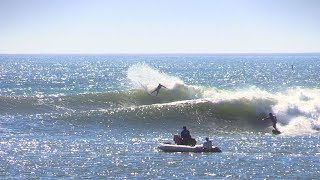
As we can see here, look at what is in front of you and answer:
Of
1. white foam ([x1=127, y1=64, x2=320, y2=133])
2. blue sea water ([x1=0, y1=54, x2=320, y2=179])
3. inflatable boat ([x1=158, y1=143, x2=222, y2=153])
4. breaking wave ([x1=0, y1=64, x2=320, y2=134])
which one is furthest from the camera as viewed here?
breaking wave ([x1=0, y1=64, x2=320, y2=134])

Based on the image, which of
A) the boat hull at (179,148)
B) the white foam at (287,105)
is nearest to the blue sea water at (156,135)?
the white foam at (287,105)

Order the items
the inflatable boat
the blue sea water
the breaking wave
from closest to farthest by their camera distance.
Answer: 1. the blue sea water
2. the inflatable boat
3. the breaking wave

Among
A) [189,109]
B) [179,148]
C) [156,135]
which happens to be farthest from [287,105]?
[179,148]

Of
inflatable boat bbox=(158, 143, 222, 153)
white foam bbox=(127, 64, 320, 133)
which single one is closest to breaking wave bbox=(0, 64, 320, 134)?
white foam bbox=(127, 64, 320, 133)

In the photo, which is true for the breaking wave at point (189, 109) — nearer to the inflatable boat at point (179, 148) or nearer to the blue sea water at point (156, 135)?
the blue sea water at point (156, 135)

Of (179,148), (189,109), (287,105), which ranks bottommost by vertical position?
(179,148)

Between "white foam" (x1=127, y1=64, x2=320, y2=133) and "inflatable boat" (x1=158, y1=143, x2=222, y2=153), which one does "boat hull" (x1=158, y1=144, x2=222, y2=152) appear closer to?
"inflatable boat" (x1=158, y1=143, x2=222, y2=153)

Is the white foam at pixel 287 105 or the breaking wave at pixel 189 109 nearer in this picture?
the white foam at pixel 287 105

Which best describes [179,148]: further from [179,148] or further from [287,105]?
[287,105]

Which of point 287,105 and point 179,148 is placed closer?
point 179,148

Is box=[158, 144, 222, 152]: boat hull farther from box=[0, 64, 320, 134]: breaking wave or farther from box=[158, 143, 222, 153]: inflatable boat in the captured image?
box=[0, 64, 320, 134]: breaking wave

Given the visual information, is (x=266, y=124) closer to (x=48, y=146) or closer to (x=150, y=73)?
(x=48, y=146)

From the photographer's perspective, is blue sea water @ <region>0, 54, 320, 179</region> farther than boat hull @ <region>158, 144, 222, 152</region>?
No

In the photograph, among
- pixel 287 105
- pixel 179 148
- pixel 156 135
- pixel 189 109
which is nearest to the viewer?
pixel 179 148
